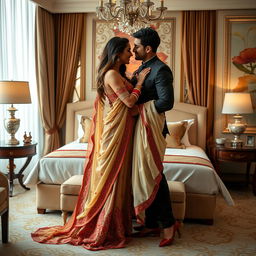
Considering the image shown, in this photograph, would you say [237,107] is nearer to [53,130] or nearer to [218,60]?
[218,60]

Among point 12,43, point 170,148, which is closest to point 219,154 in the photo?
point 170,148

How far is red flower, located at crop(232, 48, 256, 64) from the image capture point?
5.46 meters

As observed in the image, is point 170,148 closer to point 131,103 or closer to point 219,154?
point 219,154

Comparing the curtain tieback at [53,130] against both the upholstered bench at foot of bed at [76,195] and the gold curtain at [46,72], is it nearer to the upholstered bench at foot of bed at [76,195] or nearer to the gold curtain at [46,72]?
the gold curtain at [46,72]

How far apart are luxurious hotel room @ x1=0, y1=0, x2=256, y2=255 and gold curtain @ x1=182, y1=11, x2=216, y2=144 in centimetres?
1

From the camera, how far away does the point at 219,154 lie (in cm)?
504

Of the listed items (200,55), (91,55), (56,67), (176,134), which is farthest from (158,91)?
(56,67)

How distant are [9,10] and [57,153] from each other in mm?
2289

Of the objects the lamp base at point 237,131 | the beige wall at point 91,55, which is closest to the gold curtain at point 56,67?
the beige wall at point 91,55

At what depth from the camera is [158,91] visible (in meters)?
3.06

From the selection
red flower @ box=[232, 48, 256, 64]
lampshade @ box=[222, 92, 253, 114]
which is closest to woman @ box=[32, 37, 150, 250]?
lampshade @ box=[222, 92, 253, 114]

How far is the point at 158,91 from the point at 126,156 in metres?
0.62

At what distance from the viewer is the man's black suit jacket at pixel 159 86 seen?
3023 millimetres

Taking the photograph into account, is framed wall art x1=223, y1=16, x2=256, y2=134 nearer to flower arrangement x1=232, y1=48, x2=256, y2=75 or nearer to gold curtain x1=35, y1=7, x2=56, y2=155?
flower arrangement x1=232, y1=48, x2=256, y2=75
